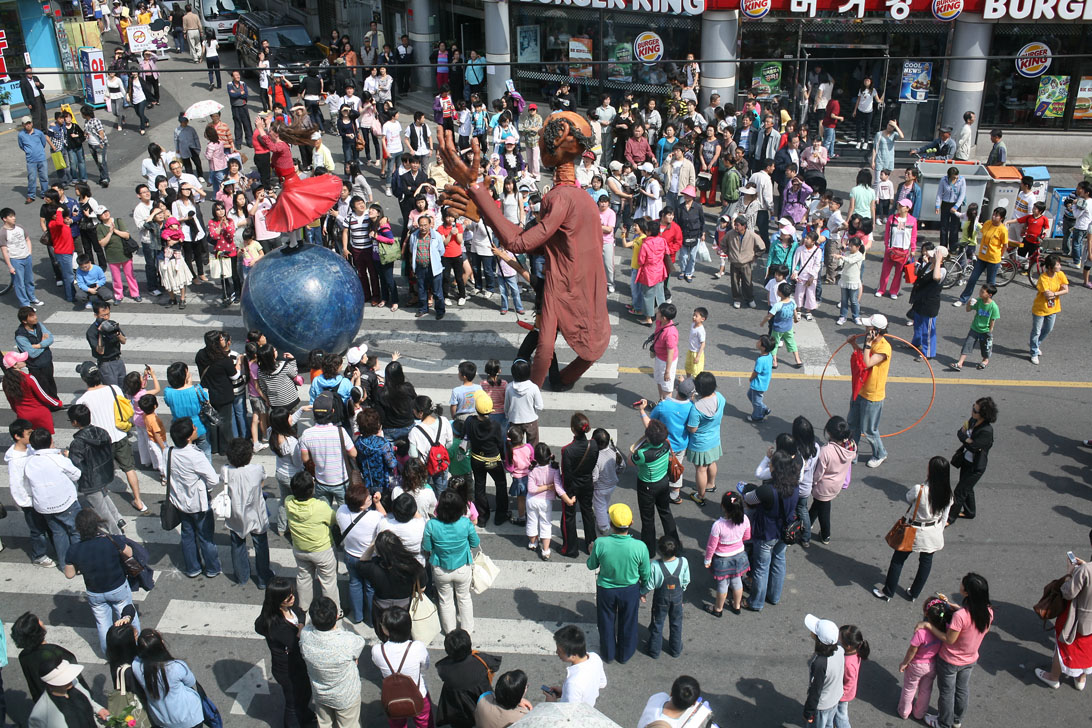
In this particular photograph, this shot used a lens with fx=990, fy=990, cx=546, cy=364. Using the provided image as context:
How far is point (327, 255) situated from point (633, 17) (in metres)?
13.3

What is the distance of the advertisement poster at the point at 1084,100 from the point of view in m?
21.1

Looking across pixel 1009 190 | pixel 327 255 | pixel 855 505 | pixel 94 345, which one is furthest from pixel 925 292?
pixel 94 345

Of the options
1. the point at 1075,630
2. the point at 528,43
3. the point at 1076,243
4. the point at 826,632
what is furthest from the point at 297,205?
the point at 528,43

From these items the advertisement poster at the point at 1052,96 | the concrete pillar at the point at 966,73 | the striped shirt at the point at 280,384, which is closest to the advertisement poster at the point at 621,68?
the concrete pillar at the point at 966,73

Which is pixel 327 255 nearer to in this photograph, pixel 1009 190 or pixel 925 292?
pixel 925 292

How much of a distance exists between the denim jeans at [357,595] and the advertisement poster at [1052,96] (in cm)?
1942

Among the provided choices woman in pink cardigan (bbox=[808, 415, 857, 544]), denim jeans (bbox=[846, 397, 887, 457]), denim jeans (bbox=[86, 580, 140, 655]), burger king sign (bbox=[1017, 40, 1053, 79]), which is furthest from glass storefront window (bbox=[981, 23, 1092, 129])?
denim jeans (bbox=[86, 580, 140, 655])

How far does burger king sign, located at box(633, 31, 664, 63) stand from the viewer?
2255 centimetres

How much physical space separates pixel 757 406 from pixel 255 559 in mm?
5955

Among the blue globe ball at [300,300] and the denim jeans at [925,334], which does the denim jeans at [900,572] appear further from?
the blue globe ball at [300,300]

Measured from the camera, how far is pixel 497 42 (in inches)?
945

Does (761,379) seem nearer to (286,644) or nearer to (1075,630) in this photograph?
(1075,630)

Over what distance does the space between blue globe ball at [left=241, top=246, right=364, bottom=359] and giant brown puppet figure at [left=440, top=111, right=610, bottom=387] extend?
2.57 m

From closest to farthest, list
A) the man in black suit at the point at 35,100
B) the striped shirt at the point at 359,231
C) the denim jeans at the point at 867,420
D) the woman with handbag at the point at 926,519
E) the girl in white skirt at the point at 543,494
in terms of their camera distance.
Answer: the woman with handbag at the point at 926,519 → the girl in white skirt at the point at 543,494 → the denim jeans at the point at 867,420 → the striped shirt at the point at 359,231 → the man in black suit at the point at 35,100
